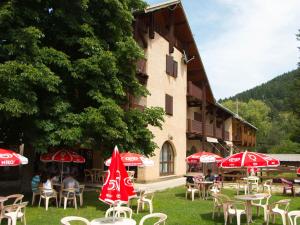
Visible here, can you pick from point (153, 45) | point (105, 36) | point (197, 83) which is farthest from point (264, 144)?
point (105, 36)

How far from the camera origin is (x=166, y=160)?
90.4ft

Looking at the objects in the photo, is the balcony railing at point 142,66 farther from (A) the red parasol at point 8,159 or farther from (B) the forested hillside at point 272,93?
(B) the forested hillside at point 272,93

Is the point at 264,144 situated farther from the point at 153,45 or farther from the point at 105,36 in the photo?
the point at 105,36

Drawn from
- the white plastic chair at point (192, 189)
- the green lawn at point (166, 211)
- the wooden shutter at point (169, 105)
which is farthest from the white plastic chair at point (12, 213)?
the wooden shutter at point (169, 105)

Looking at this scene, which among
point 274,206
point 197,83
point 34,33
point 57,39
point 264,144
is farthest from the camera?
point 264,144

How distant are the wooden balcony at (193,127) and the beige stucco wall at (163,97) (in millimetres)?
796

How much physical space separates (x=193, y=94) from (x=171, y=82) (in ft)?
14.3

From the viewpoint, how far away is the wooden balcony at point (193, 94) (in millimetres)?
30938

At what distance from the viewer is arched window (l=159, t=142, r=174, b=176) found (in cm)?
2670

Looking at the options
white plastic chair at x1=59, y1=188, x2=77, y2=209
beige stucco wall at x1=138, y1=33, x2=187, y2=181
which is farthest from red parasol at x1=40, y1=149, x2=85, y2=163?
beige stucco wall at x1=138, y1=33, x2=187, y2=181

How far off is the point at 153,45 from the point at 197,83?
1061 cm

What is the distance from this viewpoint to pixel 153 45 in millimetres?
24969

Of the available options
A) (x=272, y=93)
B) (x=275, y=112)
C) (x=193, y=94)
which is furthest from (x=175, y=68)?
(x=272, y=93)

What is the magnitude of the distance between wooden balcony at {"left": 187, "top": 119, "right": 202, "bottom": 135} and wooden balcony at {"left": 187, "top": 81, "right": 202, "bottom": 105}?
6.30 feet
